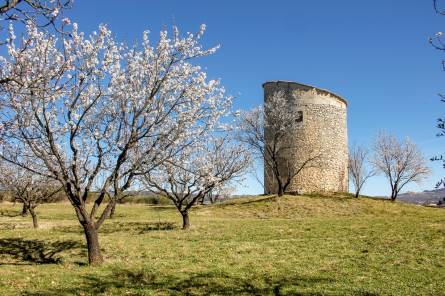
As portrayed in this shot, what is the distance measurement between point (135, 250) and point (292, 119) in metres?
25.3

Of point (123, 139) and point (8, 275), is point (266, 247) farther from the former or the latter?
point (8, 275)

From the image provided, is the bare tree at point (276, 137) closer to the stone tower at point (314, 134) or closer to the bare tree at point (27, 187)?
the stone tower at point (314, 134)

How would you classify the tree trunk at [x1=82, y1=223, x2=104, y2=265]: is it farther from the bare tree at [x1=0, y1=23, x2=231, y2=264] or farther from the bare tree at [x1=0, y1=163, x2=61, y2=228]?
the bare tree at [x1=0, y1=163, x2=61, y2=228]

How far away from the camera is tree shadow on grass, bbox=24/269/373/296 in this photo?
9.97m

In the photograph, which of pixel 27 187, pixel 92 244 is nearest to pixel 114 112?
pixel 92 244

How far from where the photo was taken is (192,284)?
10898 millimetres

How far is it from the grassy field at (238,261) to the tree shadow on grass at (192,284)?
23mm

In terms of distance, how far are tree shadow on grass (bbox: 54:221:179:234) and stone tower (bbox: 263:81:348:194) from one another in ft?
57.8

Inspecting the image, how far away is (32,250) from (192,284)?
Result: 8693mm

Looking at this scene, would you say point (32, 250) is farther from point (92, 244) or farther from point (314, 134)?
point (314, 134)

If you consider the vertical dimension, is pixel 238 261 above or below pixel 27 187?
below

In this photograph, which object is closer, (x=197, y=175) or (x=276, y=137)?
(x=197, y=175)

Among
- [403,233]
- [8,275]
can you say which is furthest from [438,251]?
[8,275]

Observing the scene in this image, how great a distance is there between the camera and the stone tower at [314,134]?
129 ft
